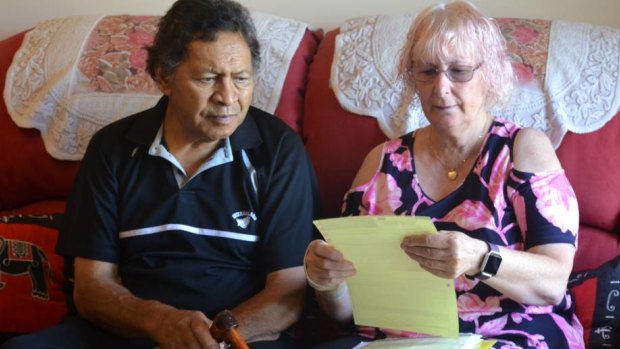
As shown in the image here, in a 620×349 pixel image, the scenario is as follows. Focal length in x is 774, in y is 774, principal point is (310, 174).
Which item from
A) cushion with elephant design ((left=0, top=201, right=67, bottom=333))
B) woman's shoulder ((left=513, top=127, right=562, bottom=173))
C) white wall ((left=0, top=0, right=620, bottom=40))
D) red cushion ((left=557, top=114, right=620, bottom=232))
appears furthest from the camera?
white wall ((left=0, top=0, right=620, bottom=40))

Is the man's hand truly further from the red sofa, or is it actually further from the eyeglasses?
the eyeglasses

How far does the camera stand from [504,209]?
5.09ft

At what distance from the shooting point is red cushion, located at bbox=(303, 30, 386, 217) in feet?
6.39

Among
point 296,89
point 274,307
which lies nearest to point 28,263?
point 274,307

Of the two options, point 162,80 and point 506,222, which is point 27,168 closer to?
point 162,80

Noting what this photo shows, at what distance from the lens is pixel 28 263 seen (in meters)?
1.93

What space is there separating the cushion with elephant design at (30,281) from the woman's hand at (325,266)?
73cm

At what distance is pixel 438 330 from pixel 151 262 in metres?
0.67

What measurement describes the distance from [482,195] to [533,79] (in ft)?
1.48

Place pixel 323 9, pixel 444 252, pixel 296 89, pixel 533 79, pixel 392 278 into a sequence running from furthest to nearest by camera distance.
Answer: pixel 323 9 → pixel 296 89 → pixel 533 79 → pixel 392 278 → pixel 444 252

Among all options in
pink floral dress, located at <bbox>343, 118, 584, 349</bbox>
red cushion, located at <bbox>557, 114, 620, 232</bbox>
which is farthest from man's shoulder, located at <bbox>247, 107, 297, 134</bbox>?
red cushion, located at <bbox>557, 114, 620, 232</bbox>

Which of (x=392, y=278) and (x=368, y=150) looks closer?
(x=392, y=278)

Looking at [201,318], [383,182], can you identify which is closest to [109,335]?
[201,318]

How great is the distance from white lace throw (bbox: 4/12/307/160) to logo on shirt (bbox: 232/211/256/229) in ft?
1.39
